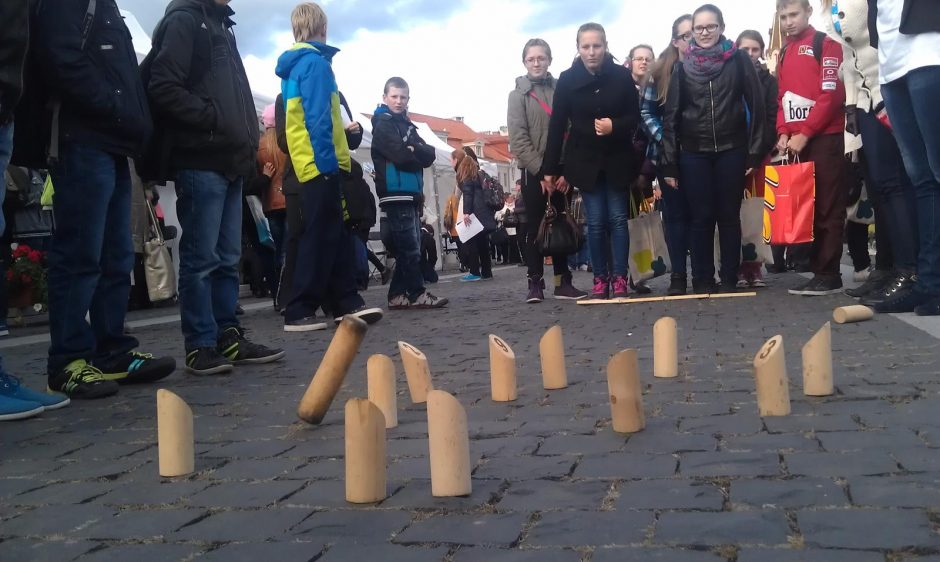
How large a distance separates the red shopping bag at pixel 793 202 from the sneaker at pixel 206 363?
4555 millimetres

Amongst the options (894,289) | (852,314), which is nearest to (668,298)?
(894,289)

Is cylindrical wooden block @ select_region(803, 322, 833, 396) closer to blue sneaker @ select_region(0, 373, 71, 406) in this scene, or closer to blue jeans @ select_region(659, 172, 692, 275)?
blue sneaker @ select_region(0, 373, 71, 406)

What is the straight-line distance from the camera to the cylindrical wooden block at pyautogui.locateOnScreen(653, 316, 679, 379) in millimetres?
4223

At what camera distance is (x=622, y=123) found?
8172 millimetres

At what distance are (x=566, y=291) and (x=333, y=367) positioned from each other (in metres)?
6.12

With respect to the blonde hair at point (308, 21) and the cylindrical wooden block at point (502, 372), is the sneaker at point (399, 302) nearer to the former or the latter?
the blonde hair at point (308, 21)

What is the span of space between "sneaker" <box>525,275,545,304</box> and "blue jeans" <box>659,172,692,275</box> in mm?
1288

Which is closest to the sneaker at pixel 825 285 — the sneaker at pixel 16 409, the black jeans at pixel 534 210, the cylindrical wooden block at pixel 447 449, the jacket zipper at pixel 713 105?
the jacket zipper at pixel 713 105

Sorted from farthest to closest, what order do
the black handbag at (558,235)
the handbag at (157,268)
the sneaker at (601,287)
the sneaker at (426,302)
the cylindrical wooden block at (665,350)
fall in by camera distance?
1. the handbag at (157,268)
2. the sneaker at (426,302)
3. the black handbag at (558,235)
4. the sneaker at (601,287)
5. the cylindrical wooden block at (665,350)

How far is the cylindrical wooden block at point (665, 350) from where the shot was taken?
422cm

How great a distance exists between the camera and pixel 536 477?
2.66 meters

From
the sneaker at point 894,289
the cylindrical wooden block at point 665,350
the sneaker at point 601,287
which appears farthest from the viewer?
the sneaker at point 601,287

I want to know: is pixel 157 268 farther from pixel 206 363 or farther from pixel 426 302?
pixel 206 363

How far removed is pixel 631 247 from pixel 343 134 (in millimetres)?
2956
